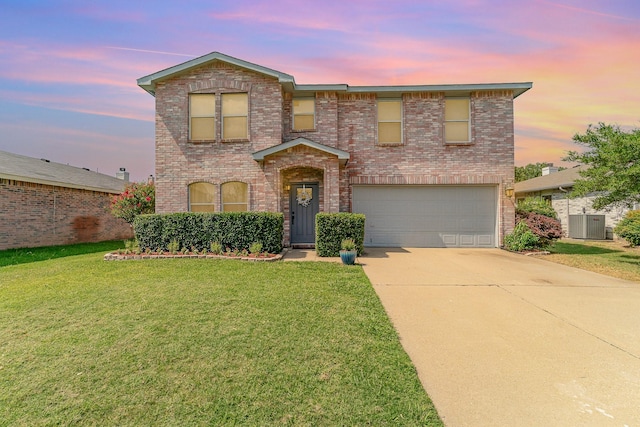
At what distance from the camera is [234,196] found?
1127 centimetres

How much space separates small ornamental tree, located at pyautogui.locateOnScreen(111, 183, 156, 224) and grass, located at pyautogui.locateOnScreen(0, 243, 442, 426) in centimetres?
692

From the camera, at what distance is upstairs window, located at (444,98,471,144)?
38.0 feet

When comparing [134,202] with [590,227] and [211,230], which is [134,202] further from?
[590,227]

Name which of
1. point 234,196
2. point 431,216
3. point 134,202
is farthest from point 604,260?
point 134,202

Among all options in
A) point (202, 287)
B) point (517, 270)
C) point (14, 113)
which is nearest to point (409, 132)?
point (517, 270)

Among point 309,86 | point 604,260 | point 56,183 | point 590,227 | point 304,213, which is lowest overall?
point 604,260

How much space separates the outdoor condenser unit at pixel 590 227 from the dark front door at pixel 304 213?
14.4m

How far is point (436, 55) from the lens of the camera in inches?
375

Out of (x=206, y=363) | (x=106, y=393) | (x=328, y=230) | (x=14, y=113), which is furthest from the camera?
(x=14, y=113)

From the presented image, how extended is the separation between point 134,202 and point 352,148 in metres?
9.37

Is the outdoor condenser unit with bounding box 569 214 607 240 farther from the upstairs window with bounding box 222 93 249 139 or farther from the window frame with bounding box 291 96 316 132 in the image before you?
the upstairs window with bounding box 222 93 249 139

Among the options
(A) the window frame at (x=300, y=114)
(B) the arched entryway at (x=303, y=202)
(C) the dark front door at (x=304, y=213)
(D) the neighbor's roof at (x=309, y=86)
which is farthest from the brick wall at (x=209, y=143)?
(C) the dark front door at (x=304, y=213)

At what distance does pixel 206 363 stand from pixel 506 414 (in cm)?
274

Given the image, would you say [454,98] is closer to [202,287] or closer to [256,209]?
[256,209]
